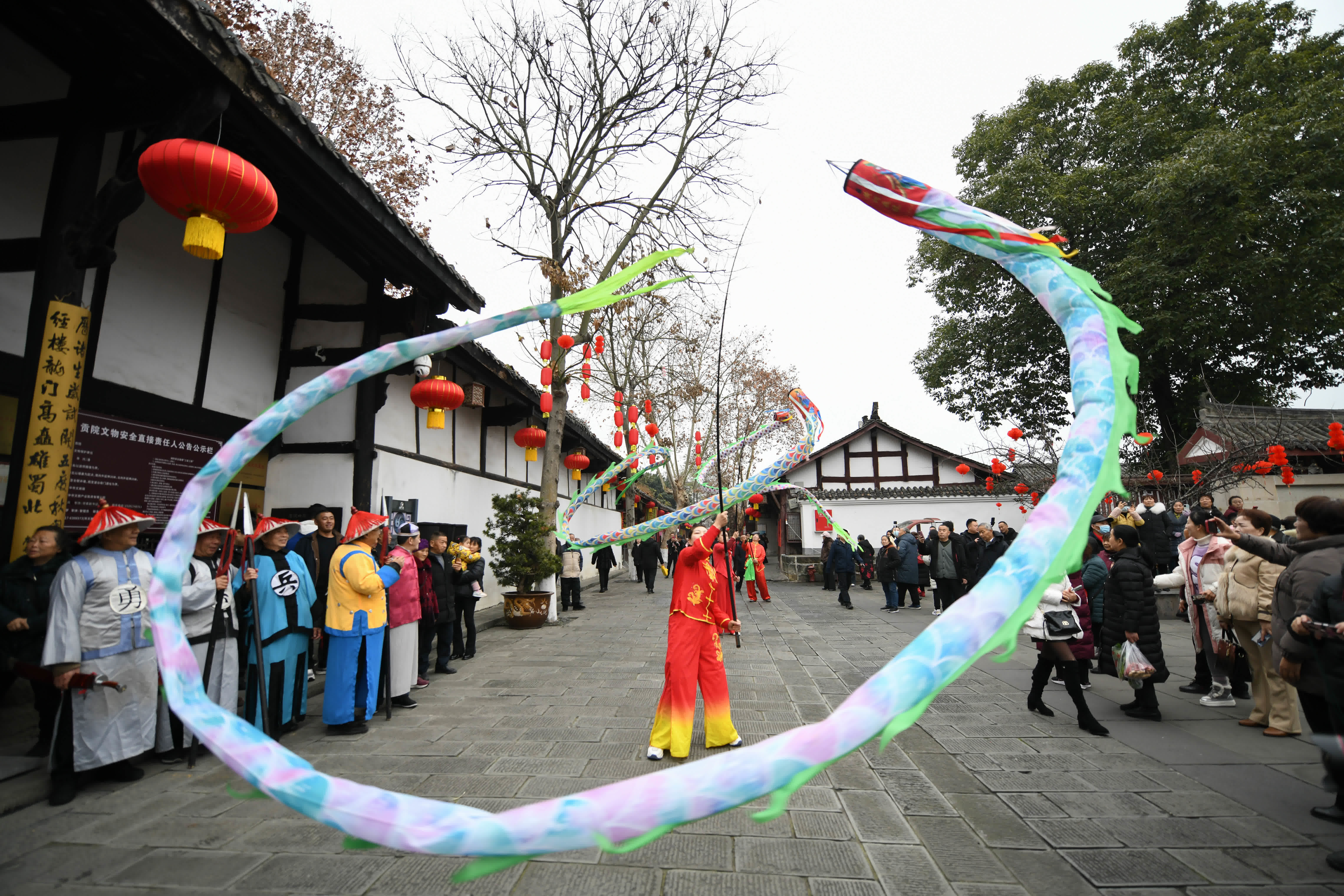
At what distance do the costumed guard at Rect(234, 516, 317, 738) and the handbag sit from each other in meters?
6.11

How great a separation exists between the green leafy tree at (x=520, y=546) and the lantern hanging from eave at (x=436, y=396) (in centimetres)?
277

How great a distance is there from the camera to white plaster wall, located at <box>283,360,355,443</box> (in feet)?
26.5

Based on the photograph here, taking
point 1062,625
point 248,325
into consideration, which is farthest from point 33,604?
point 1062,625

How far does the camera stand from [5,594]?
3953mm

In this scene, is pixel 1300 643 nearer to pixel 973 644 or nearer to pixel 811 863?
pixel 811 863

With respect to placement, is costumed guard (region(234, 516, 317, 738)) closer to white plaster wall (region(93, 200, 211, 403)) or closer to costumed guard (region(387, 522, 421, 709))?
costumed guard (region(387, 522, 421, 709))

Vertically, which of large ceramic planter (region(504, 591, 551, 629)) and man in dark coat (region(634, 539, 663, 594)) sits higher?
man in dark coat (region(634, 539, 663, 594))

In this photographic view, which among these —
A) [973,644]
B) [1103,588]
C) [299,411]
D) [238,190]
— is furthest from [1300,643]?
[238,190]

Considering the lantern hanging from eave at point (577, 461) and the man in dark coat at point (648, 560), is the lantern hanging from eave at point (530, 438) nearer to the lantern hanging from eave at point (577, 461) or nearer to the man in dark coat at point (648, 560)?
the lantern hanging from eave at point (577, 461)

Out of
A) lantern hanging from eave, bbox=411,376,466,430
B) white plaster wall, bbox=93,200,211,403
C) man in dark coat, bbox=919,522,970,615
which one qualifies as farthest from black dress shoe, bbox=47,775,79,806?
man in dark coat, bbox=919,522,970,615

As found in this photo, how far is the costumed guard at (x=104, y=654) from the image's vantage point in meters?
3.86

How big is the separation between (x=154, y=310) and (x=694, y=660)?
6.00 metres

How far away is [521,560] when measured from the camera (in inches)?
424

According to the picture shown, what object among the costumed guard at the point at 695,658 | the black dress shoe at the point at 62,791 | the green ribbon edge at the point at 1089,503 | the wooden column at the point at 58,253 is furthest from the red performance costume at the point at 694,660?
the wooden column at the point at 58,253
